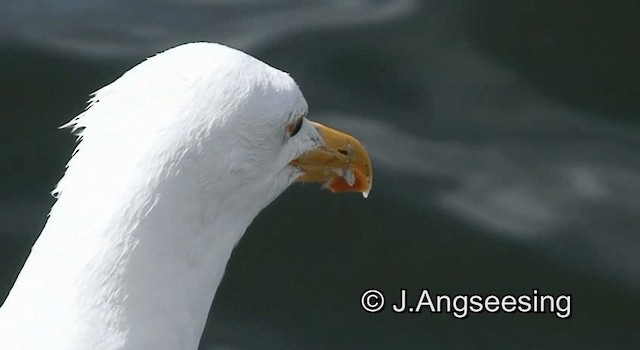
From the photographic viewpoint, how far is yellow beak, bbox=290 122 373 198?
419cm

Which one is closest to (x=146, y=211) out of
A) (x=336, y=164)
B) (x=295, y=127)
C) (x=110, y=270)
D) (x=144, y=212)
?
(x=144, y=212)

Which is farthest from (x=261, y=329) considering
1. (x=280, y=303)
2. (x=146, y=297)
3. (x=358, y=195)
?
(x=146, y=297)

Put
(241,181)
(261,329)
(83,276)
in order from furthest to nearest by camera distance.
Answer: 1. (261,329)
2. (241,181)
3. (83,276)

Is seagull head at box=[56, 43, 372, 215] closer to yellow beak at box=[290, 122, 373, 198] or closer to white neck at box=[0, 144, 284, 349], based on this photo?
white neck at box=[0, 144, 284, 349]

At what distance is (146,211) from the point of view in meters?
3.31

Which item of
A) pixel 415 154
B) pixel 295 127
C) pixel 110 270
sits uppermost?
pixel 415 154

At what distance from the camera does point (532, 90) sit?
6.49m

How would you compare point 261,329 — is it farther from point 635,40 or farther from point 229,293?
point 635,40

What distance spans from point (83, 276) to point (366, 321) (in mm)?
2672

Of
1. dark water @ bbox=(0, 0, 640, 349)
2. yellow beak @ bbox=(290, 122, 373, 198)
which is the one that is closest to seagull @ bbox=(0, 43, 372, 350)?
yellow beak @ bbox=(290, 122, 373, 198)

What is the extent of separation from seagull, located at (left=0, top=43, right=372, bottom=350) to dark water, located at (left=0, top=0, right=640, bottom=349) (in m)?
2.27

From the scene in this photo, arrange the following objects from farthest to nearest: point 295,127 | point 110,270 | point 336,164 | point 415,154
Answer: point 415,154, point 336,164, point 295,127, point 110,270

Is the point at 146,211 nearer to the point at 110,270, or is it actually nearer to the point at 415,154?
the point at 110,270

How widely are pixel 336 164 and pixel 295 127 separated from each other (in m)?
0.41
